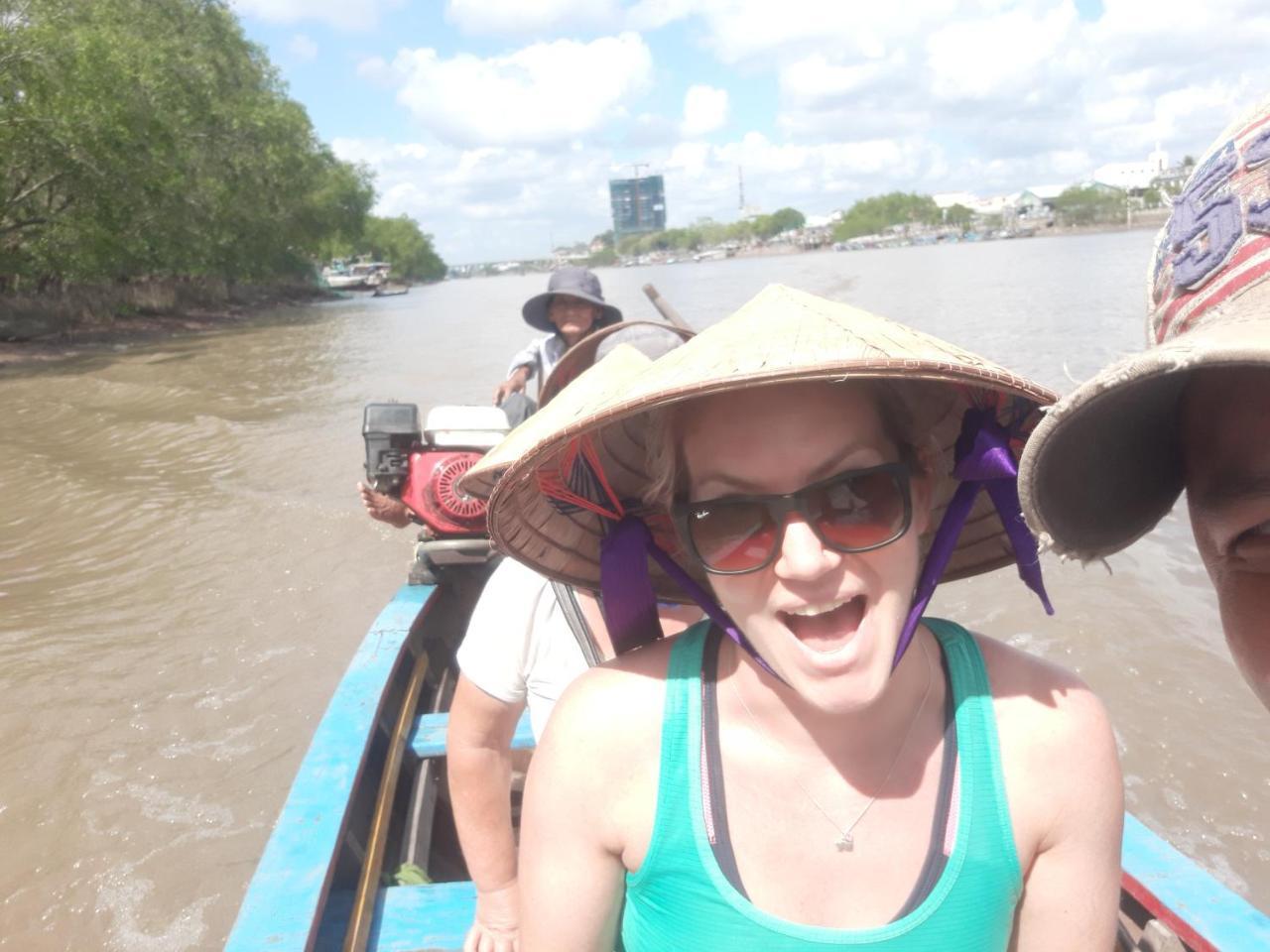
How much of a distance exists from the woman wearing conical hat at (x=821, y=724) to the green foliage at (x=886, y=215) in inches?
5044

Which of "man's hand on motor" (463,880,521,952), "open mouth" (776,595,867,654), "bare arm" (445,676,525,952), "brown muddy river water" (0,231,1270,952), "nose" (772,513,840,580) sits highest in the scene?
"nose" (772,513,840,580)

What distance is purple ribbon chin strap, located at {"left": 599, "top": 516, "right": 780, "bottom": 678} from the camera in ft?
4.50

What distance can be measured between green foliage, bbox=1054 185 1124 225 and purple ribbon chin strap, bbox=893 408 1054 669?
84970 millimetres

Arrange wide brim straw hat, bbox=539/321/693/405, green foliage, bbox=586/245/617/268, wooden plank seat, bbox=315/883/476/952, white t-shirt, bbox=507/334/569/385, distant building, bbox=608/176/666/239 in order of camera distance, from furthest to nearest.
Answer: distant building, bbox=608/176/666/239, green foliage, bbox=586/245/617/268, white t-shirt, bbox=507/334/569/385, wide brim straw hat, bbox=539/321/693/405, wooden plank seat, bbox=315/883/476/952

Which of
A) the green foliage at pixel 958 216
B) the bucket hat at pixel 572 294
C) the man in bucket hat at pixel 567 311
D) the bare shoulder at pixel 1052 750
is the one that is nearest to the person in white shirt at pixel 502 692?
the bare shoulder at pixel 1052 750

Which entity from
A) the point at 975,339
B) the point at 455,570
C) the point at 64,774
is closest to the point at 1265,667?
the point at 455,570

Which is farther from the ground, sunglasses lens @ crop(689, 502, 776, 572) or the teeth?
sunglasses lens @ crop(689, 502, 776, 572)

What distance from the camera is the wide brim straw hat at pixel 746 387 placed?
95 cm

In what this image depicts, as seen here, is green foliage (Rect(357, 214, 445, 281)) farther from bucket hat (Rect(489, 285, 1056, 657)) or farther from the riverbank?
bucket hat (Rect(489, 285, 1056, 657))

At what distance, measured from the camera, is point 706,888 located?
112 cm

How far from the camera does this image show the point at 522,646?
1.85 meters

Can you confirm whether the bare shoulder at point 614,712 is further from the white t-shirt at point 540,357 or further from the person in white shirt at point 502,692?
the white t-shirt at point 540,357

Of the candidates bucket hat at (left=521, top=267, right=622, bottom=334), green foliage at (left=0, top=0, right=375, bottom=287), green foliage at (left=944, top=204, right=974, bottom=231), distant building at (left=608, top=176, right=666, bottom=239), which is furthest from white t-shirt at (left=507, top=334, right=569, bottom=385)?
distant building at (left=608, top=176, right=666, bottom=239)

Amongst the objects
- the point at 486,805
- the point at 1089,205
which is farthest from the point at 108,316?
the point at 1089,205
